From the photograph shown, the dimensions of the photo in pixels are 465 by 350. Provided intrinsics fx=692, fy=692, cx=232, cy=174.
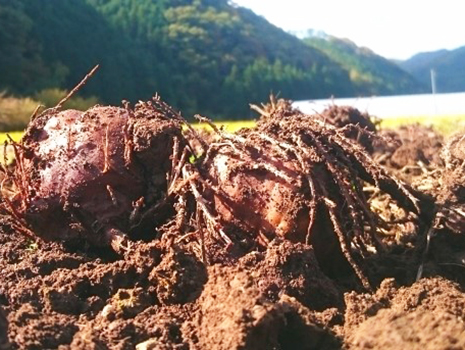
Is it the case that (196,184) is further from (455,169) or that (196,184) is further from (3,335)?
(455,169)

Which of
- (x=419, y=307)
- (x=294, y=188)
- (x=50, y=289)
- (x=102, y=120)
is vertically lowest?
(x=419, y=307)

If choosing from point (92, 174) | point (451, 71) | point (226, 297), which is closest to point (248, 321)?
point (226, 297)

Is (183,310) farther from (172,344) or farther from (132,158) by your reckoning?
(132,158)

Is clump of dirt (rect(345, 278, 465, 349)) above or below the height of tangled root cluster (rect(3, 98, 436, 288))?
below

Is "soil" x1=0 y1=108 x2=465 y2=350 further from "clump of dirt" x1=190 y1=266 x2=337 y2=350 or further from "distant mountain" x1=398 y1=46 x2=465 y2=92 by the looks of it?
"distant mountain" x1=398 y1=46 x2=465 y2=92

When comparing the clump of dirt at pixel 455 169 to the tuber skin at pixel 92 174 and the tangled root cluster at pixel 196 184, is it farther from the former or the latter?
the tuber skin at pixel 92 174

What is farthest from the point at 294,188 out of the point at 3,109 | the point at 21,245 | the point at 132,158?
the point at 3,109

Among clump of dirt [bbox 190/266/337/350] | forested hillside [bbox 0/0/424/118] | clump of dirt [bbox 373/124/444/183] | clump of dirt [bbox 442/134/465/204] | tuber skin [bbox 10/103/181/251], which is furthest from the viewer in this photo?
forested hillside [bbox 0/0/424/118]

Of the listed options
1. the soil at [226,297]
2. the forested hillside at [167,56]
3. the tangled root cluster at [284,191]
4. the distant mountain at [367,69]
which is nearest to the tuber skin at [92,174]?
the soil at [226,297]

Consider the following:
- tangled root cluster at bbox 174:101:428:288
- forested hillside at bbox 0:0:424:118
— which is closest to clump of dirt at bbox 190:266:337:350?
tangled root cluster at bbox 174:101:428:288
